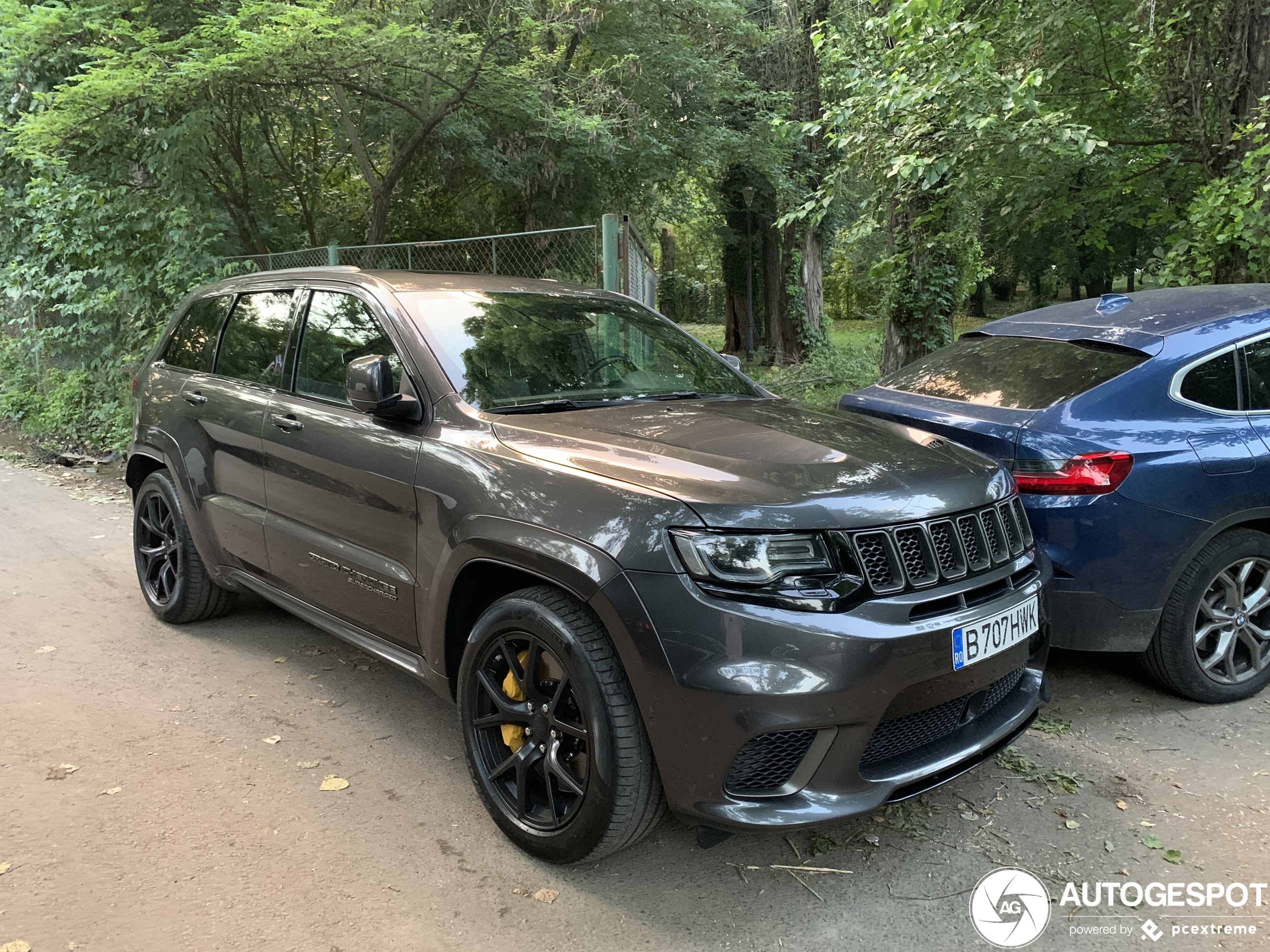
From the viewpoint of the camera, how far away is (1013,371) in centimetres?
422

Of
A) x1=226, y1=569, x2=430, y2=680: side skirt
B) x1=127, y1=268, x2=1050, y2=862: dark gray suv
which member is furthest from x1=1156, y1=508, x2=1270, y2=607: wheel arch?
x1=226, y1=569, x2=430, y2=680: side skirt

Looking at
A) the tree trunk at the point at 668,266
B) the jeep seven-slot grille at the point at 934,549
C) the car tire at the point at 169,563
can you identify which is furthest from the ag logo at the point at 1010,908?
the tree trunk at the point at 668,266

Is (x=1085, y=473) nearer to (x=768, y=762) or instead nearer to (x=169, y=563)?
(x=768, y=762)

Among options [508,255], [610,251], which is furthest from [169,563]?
[508,255]

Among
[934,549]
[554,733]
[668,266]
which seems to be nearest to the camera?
[934,549]

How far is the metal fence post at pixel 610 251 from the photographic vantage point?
21.6ft

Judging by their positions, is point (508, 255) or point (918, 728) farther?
point (508, 255)

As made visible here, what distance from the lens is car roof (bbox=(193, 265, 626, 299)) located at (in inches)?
150

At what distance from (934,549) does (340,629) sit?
2.33m

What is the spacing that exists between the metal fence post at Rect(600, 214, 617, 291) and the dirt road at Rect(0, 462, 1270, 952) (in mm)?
3325

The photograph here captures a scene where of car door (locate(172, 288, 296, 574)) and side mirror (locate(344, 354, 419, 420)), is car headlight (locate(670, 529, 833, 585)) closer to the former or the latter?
side mirror (locate(344, 354, 419, 420))

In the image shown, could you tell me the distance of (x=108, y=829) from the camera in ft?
10.2

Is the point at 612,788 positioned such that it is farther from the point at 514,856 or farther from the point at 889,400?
the point at 889,400

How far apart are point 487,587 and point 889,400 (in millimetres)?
2353
